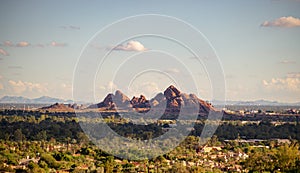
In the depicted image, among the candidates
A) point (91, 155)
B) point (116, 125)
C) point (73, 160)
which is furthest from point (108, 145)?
point (116, 125)

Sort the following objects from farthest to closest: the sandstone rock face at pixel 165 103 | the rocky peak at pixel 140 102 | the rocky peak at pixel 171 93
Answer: the rocky peak at pixel 171 93 < the rocky peak at pixel 140 102 < the sandstone rock face at pixel 165 103

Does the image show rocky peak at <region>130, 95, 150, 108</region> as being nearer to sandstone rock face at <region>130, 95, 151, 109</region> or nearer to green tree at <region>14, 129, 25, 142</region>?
sandstone rock face at <region>130, 95, 151, 109</region>

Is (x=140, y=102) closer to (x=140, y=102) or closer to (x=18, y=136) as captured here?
(x=140, y=102)

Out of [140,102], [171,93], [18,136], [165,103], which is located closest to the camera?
[18,136]

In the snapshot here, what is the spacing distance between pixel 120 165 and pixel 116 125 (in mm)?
30214

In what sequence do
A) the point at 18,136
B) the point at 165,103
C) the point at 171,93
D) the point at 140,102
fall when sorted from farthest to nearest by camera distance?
the point at 171,93, the point at 165,103, the point at 140,102, the point at 18,136

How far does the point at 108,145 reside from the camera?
43.7m

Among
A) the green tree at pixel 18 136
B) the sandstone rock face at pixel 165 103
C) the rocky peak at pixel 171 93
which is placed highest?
the rocky peak at pixel 171 93

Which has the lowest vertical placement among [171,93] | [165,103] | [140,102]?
[165,103]

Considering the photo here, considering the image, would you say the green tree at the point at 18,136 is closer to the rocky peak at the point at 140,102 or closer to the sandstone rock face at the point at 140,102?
the sandstone rock face at the point at 140,102

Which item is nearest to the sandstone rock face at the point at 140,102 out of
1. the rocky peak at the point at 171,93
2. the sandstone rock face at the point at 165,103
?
the sandstone rock face at the point at 165,103

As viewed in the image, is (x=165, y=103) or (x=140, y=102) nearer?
(x=140, y=102)

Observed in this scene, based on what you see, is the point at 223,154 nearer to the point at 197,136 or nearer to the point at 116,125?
the point at 197,136

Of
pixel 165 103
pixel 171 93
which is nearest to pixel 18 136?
pixel 165 103
